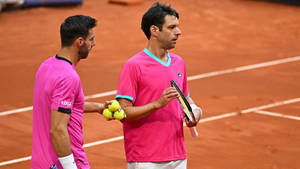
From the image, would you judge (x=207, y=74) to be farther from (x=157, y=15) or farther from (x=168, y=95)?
(x=168, y=95)

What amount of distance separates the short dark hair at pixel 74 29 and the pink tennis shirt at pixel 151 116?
0.76m

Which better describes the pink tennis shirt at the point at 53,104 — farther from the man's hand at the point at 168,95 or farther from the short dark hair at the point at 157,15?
the short dark hair at the point at 157,15

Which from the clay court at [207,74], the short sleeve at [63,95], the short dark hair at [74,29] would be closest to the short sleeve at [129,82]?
the short dark hair at [74,29]

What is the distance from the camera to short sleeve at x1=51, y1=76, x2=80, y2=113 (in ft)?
15.4

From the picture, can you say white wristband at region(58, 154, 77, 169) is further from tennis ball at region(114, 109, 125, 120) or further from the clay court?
the clay court

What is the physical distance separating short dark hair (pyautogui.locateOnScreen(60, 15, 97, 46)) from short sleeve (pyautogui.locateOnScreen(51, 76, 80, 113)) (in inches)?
14.2

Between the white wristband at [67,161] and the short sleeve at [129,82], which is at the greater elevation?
the short sleeve at [129,82]

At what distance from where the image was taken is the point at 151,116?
224 inches

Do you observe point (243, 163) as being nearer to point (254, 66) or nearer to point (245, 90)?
point (245, 90)

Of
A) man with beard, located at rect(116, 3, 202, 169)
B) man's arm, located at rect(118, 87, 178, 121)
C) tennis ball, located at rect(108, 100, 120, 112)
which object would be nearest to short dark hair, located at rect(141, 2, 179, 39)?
man with beard, located at rect(116, 3, 202, 169)

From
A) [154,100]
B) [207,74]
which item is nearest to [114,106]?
[154,100]

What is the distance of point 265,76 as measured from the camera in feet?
46.4

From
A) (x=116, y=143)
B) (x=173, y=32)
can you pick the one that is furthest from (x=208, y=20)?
(x=173, y=32)

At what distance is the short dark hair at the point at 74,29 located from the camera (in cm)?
491
